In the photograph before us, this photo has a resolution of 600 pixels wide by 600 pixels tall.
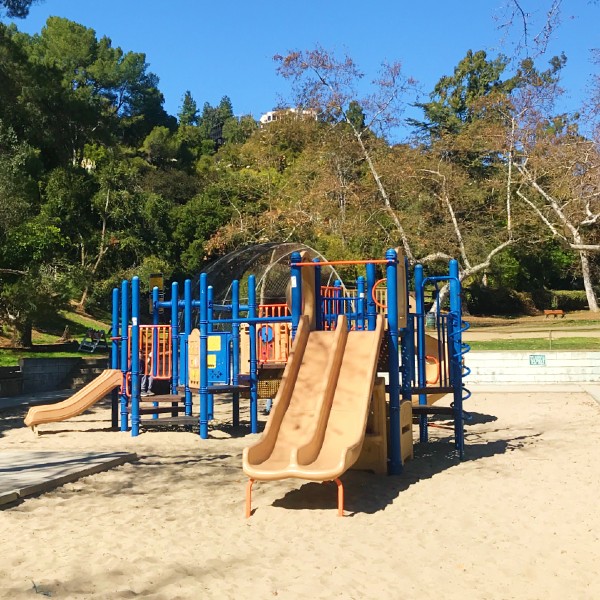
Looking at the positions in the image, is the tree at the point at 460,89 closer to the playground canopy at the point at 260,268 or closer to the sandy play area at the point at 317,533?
the playground canopy at the point at 260,268

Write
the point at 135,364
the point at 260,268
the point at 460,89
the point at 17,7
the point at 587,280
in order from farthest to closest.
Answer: the point at 460,89 → the point at 587,280 → the point at 260,268 → the point at 17,7 → the point at 135,364

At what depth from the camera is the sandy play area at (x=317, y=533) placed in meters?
4.76

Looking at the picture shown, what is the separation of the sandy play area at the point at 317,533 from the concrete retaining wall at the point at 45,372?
10422 mm

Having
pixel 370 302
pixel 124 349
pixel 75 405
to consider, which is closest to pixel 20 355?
pixel 75 405

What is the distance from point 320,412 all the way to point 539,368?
47.9 feet

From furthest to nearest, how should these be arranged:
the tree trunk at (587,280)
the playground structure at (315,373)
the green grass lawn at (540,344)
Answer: the tree trunk at (587,280) < the green grass lawn at (540,344) < the playground structure at (315,373)

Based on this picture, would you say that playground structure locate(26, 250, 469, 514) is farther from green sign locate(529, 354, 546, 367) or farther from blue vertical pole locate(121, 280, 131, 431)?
green sign locate(529, 354, 546, 367)

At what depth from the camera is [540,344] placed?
81.4 ft

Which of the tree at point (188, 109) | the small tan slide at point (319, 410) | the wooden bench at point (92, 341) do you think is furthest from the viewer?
the tree at point (188, 109)

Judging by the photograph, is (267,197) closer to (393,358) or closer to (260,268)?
(260,268)

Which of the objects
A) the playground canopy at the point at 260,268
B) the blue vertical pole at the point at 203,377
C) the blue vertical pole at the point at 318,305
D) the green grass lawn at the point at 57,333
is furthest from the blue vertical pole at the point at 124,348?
the green grass lawn at the point at 57,333

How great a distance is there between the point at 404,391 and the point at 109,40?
7024cm

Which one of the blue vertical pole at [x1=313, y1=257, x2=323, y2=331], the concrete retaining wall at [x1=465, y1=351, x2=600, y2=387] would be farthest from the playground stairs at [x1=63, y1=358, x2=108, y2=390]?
the blue vertical pole at [x1=313, y1=257, x2=323, y2=331]

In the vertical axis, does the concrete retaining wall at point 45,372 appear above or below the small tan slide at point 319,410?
below
